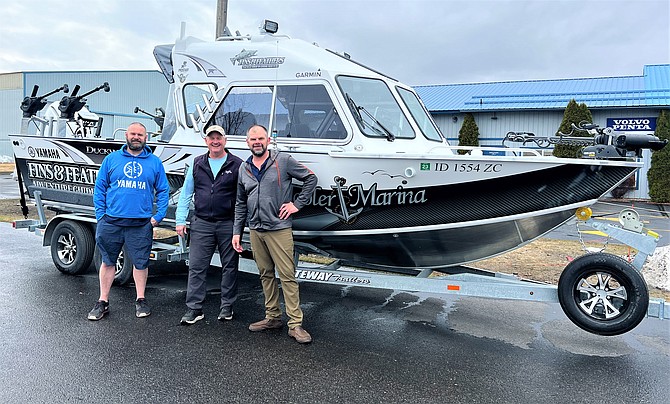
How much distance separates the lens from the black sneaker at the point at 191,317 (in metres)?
4.96

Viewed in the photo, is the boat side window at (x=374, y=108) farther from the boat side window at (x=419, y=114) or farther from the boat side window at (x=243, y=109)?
the boat side window at (x=243, y=109)

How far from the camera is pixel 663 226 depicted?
13008mm

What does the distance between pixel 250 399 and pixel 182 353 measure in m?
1.04

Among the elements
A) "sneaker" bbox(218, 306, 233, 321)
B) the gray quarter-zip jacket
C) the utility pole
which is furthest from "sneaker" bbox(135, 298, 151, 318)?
the utility pole

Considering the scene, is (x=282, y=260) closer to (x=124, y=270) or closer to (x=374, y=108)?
(x=374, y=108)

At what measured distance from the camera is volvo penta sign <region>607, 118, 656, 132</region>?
19.8 metres

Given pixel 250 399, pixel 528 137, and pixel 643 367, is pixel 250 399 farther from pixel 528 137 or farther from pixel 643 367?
pixel 528 137

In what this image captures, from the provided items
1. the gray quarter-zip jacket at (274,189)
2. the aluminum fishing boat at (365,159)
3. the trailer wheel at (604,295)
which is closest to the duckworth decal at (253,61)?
the aluminum fishing boat at (365,159)

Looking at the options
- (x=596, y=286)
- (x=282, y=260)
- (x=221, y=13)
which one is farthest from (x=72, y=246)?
(x=221, y=13)

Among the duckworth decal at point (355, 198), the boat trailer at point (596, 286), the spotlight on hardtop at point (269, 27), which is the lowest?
the boat trailer at point (596, 286)

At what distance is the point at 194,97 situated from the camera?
6.07m

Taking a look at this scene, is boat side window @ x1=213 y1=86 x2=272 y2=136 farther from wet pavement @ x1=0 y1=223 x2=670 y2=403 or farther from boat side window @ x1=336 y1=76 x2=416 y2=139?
wet pavement @ x1=0 y1=223 x2=670 y2=403

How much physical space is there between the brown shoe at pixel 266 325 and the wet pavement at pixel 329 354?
0.25 feet

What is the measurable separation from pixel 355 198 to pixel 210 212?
1335 mm
